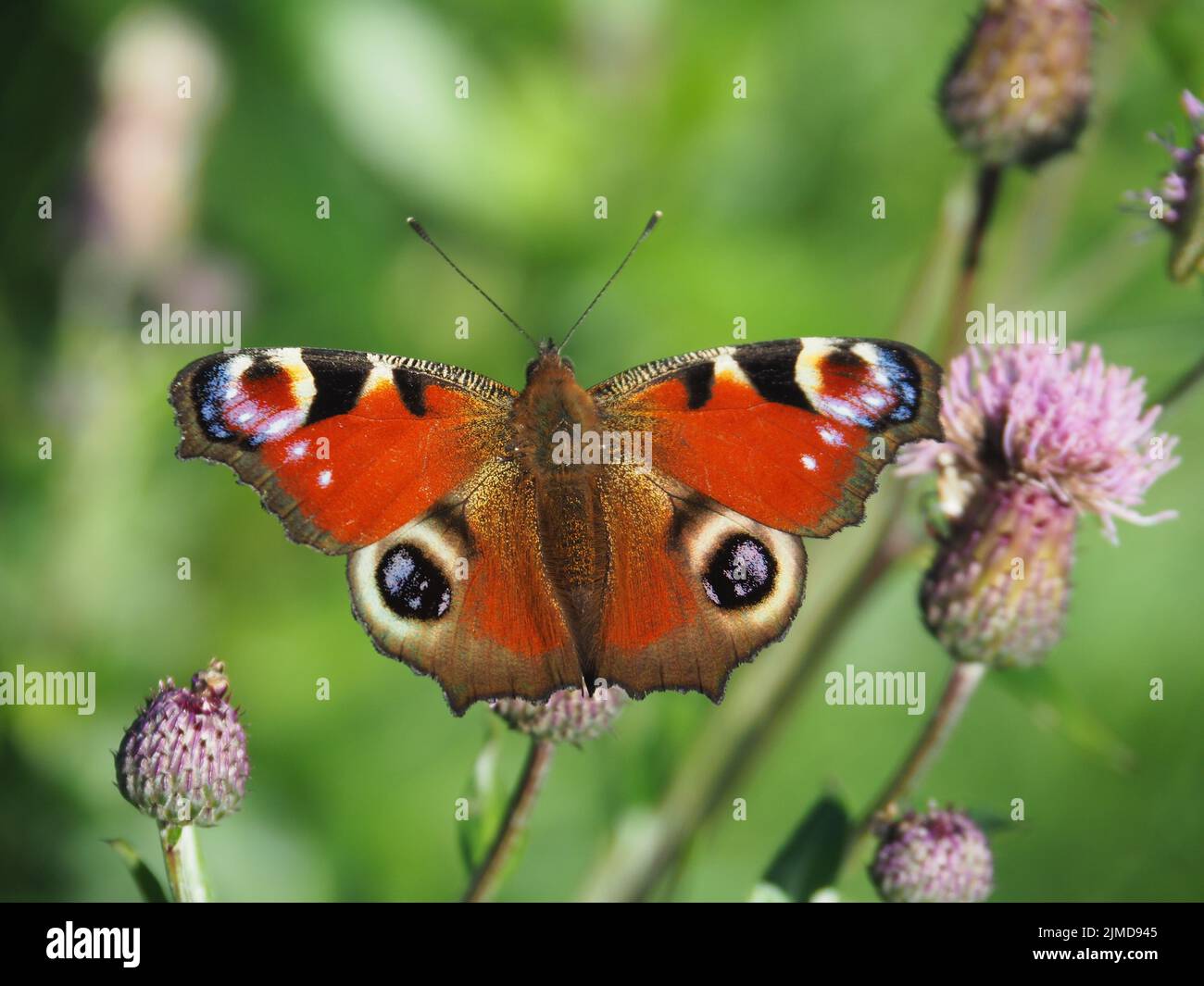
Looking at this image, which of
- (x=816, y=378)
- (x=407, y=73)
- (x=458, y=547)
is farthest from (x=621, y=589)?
(x=407, y=73)

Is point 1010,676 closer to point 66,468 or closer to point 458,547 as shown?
point 458,547

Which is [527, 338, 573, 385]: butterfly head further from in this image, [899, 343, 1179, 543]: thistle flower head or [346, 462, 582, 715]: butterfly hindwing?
[899, 343, 1179, 543]: thistle flower head

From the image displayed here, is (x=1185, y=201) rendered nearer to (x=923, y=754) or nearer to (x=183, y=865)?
(x=923, y=754)

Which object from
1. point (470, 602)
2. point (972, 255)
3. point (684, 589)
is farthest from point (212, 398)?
point (972, 255)

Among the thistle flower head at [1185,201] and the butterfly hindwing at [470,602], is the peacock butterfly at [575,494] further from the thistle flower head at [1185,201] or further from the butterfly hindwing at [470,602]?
the thistle flower head at [1185,201]

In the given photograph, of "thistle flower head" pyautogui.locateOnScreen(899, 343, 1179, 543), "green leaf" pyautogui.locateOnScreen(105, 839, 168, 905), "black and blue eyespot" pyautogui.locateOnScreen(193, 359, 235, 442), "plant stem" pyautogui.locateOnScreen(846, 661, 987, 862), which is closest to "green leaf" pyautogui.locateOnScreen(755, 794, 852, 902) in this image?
"plant stem" pyautogui.locateOnScreen(846, 661, 987, 862)

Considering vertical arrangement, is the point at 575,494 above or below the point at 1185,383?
below

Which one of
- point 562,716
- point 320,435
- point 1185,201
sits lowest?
point 562,716

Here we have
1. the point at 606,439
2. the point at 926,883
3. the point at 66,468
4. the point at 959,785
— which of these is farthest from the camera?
the point at 959,785
